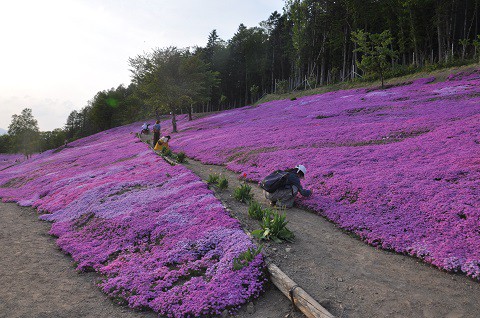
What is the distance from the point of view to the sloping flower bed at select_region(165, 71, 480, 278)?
876cm

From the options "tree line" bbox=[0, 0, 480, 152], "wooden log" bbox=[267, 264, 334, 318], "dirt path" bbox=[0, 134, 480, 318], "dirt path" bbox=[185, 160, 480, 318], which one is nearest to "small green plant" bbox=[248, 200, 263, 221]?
"dirt path" bbox=[0, 134, 480, 318]

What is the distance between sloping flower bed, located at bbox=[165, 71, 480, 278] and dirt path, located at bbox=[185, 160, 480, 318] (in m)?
0.49

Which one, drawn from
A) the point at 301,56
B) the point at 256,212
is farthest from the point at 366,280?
the point at 301,56

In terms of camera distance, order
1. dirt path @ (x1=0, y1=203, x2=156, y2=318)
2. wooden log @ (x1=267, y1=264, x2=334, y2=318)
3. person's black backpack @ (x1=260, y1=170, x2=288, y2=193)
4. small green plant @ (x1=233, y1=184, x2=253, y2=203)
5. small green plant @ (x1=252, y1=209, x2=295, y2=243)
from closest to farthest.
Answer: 1. wooden log @ (x1=267, y1=264, x2=334, y2=318)
2. dirt path @ (x1=0, y1=203, x2=156, y2=318)
3. small green plant @ (x1=252, y1=209, x2=295, y2=243)
4. person's black backpack @ (x1=260, y1=170, x2=288, y2=193)
5. small green plant @ (x1=233, y1=184, x2=253, y2=203)

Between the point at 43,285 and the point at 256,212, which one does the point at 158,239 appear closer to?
the point at 43,285

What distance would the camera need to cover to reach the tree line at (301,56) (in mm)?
43250

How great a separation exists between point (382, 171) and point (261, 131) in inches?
667

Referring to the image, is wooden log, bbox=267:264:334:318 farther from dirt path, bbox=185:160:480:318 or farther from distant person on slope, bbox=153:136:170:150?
Answer: distant person on slope, bbox=153:136:170:150

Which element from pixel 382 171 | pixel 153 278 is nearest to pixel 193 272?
pixel 153 278

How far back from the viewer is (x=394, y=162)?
47.6ft

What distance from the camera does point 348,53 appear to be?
6253cm

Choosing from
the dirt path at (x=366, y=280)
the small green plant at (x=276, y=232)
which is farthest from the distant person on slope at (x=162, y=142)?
the dirt path at (x=366, y=280)

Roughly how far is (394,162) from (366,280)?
30.0 ft

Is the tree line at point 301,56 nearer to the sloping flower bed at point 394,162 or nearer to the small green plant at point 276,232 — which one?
the sloping flower bed at point 394,162
